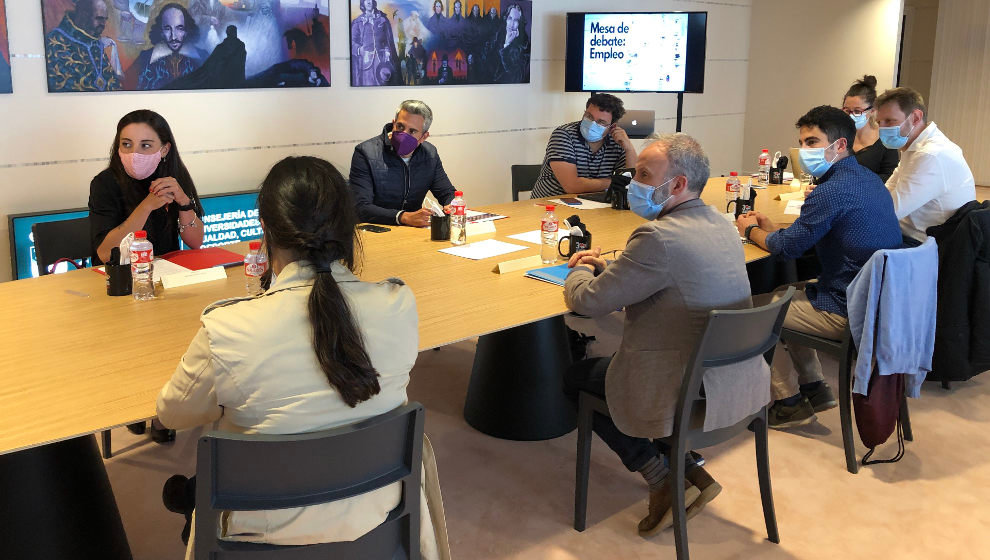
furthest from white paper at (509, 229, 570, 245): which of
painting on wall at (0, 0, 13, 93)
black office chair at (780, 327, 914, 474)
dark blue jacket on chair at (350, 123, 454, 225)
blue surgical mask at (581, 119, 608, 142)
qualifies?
painting on wall at (0, 0, 13, 93)

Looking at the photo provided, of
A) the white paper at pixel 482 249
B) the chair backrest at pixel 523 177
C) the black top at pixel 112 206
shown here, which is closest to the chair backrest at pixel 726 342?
the white paper at pixel 482 249

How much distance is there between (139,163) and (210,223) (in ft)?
5.94

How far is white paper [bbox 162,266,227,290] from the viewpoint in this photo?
291cm

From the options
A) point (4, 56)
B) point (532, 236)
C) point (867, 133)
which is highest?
point (4, 56)

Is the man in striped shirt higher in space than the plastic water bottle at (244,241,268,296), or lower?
higher

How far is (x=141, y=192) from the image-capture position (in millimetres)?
3371

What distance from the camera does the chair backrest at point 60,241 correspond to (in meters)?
3.58

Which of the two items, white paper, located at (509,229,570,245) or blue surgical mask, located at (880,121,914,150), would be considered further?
blue surgical mask, located at (880,121,914,150)

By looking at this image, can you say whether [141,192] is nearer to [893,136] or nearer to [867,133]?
[893,136]

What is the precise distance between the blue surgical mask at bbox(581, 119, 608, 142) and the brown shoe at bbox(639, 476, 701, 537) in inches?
99.2

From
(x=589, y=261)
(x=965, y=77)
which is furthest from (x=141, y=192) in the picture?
(x=965, y=77)

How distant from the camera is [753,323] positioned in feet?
8.03

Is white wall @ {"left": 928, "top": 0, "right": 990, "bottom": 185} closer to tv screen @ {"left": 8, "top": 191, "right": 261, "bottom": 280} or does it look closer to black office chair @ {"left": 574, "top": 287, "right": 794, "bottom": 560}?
tv screen @ {"left": 8, "top": 191, "right": 261, "bottom": 280}

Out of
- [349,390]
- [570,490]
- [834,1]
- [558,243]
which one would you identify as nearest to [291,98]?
[558,243]
